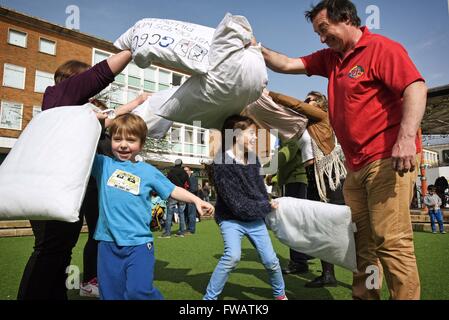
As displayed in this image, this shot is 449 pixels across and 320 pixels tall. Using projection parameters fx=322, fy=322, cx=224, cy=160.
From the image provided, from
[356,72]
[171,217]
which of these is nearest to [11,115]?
[171,217]

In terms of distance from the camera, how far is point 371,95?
178cm

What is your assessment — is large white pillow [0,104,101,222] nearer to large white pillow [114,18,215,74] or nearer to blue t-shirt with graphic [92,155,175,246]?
blue t-shirt with graphic [92,155,175,246]

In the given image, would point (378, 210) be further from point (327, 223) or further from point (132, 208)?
point (132, 208)

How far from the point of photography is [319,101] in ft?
10.5

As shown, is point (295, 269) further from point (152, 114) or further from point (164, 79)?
point (164, 79)

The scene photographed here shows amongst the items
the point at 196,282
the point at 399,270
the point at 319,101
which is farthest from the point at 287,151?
the point at 399,270

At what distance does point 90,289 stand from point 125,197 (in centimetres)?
113

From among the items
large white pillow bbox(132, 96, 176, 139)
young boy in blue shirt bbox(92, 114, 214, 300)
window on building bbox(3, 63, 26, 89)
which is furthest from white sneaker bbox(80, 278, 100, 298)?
window on building bbox(3, 63, 26, 89)

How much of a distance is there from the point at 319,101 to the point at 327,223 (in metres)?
1.56

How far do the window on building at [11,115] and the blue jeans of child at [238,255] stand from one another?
2239 cm

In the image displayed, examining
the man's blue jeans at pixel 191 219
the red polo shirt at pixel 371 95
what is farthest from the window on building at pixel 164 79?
the red polo shirt at pixel 371 95

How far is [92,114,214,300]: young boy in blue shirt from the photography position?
5.86 ft

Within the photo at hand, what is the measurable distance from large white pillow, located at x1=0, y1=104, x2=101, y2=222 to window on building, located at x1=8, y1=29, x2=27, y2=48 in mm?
23803

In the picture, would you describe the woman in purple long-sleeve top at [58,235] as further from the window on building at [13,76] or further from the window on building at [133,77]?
the window on building at [133,77]
